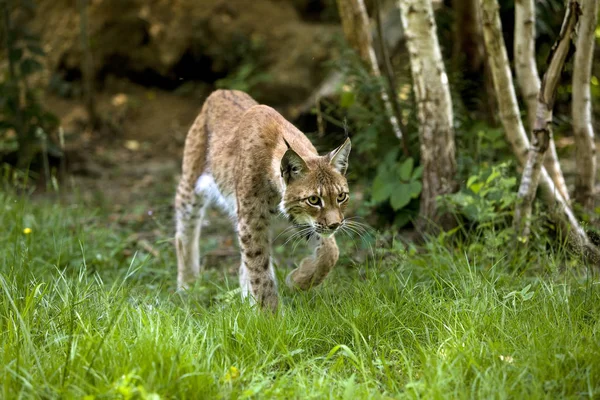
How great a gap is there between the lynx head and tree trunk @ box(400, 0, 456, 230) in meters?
1.57

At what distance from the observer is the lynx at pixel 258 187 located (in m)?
4.26

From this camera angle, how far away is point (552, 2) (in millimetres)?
7867

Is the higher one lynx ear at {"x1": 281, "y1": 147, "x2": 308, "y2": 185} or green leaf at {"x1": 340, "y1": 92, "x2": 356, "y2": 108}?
lynx ear at {"x1": 281, "y1": 147, "x2": 308, "y2": 185}

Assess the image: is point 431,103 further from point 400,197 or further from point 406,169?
point 400,197

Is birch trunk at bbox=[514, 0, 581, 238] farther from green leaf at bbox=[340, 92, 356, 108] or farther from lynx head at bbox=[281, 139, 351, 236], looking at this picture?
green leaf at bbox=[340, 92, 356, 108]

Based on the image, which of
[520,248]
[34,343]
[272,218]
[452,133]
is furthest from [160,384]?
[452,133]

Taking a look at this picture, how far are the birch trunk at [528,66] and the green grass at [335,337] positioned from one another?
0.92 meters

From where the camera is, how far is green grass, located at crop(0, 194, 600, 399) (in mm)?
3098

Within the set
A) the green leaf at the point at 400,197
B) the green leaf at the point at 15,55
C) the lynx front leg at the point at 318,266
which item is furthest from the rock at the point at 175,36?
the lynx front leg at the point at 318,266

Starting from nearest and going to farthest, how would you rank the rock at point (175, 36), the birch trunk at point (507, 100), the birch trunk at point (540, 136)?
the birch trunk at point (540, 136) < the birch trunk at point (507, 100) < the rock at point (175, 36)

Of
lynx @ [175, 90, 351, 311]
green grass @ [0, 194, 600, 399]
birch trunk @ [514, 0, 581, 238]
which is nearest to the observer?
green grass @ [0, 194, 600, 399]

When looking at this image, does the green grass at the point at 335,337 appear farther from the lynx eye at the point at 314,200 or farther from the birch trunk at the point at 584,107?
the birch trunk at the point at 584,107

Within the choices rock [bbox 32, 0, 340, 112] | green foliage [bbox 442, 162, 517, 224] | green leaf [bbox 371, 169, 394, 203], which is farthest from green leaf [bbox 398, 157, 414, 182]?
rock [bbox 32, 0, 340, 112]

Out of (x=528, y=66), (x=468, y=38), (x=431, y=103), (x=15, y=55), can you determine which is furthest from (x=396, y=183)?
(x=15, y=55)
